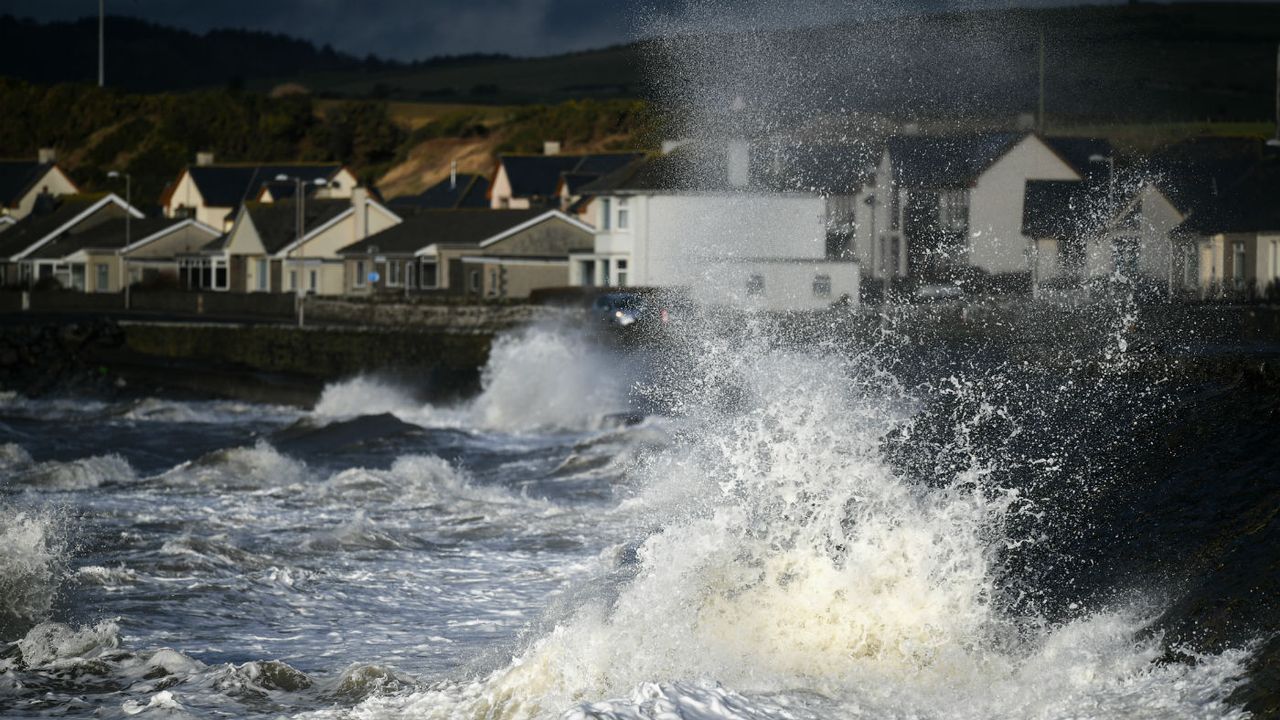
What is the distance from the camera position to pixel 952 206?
2889 centimetres

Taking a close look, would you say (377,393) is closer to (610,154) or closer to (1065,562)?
(1065,562)

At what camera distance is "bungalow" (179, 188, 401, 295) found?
2968 inches

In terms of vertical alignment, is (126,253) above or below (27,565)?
above

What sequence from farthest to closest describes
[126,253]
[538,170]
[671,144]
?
[538,170] → [126,253] → [671,144]

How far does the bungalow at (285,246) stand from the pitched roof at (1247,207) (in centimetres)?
5561

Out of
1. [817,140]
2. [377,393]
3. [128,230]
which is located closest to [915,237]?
[817,140]

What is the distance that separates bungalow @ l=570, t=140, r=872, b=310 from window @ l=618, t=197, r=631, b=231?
15.2 metres

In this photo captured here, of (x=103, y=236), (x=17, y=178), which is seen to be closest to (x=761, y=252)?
(x=103, y=236)

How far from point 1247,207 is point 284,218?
63398 mm

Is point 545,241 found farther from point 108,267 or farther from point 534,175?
point 108,267

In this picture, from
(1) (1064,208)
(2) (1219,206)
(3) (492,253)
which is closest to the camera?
(2) (1219,206)

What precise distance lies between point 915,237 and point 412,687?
22.4 m

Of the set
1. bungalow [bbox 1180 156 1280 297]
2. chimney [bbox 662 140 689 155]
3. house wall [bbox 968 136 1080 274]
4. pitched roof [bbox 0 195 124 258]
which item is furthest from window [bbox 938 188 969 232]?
pitched roof [bbox 0 195 124 258]

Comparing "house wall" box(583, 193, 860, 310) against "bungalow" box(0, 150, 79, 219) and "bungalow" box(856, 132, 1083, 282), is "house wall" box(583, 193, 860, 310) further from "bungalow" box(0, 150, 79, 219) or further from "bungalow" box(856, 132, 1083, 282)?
"bungalow" box(0, 150, 79, 219)
